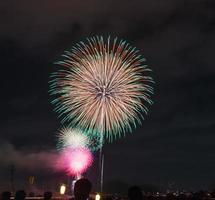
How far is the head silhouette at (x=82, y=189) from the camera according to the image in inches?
786

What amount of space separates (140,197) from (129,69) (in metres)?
64.2

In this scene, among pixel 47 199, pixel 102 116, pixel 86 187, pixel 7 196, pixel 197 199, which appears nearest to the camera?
pixel 86 187

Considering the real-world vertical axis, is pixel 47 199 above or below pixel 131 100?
below

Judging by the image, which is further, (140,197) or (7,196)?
(7,196)

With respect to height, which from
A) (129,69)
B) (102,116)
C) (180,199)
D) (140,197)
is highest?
(129,69)

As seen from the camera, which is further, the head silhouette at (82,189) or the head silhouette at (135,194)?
the head silhouette at (135,194)

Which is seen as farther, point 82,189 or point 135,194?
point 135,194

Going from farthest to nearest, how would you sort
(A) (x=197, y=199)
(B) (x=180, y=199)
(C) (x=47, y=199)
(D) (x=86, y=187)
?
(B) (x=180, y=199)
(A) (x=197, y=199)
(C) (x=47, y=199)
(D) (x=86, y=187)

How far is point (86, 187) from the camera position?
20719 millimetres

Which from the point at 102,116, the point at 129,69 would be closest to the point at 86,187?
the point at 129,69

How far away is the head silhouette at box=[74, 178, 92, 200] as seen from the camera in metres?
20.0

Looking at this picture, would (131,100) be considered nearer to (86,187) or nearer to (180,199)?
(180,199)

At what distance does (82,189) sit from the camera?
810 inches

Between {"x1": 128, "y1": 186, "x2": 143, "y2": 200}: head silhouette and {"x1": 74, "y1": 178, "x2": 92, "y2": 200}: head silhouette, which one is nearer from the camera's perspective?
{"x1": 74, "y1": 178, "x2": 92, "y2": 200}: head silhouette
